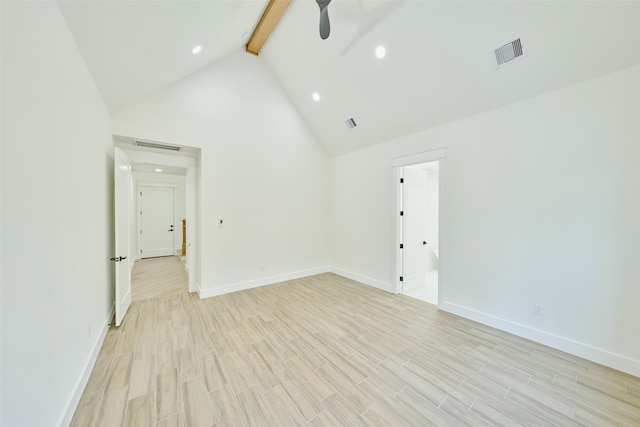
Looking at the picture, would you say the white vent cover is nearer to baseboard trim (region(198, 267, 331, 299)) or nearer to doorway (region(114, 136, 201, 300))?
doorway (region(114, 136, 201, 300))

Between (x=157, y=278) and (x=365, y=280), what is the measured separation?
176 inches

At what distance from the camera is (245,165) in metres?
4.39

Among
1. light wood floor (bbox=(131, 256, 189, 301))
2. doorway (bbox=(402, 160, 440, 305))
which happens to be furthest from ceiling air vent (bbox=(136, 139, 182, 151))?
doorway (bbox=(402, 160, 440, 305))

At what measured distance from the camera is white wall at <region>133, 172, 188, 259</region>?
705cm

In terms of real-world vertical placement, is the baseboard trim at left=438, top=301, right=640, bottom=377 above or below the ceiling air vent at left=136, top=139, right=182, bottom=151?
below

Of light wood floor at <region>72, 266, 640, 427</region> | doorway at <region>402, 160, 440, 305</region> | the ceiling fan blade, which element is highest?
the ceiling fan blade

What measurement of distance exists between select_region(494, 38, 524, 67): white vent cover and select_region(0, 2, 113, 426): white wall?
3.62 meters

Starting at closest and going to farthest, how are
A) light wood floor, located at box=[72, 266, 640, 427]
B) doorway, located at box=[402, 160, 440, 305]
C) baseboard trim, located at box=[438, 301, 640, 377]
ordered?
light wood floor, located at box=[72, 266, 640, 427] → baseboard trim, located at box=[438, 301, 640, 377] → doorway, located at box=[402, 160, 440, 305]

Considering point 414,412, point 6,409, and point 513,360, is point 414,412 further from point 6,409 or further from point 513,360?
point 6,409

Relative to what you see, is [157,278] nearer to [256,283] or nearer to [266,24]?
[256,283]

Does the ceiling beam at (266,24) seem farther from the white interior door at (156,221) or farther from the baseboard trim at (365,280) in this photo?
the white interior door at (156,221)

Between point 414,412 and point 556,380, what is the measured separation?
1.39 m

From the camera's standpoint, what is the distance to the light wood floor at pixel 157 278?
4.25m

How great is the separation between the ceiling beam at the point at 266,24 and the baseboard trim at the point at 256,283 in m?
4.24
